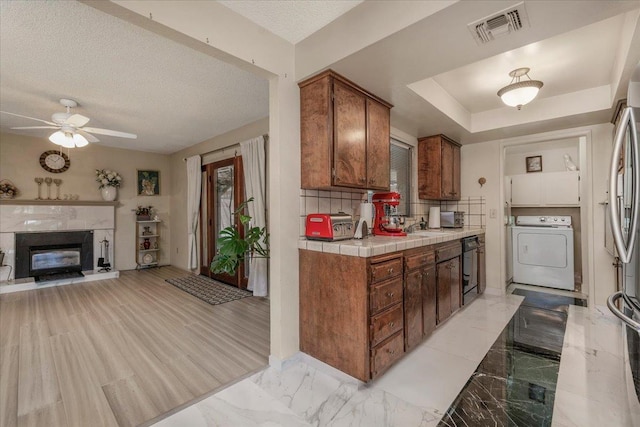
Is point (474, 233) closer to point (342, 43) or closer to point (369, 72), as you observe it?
point (369, 72)

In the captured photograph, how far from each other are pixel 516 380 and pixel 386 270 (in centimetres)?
115

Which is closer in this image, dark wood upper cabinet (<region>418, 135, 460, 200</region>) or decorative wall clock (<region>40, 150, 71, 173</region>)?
dark wood upper cabinet (<region>418, 135, 460, 200</region>)

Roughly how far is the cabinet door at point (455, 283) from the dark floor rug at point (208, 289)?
2603 millimetres

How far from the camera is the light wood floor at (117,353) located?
169cm

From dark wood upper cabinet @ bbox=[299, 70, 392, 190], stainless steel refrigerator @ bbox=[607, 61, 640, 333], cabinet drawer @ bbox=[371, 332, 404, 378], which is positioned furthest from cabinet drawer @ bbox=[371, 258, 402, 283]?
stainless steel refrigerator @ bbox=[607, 61, 640, 333]

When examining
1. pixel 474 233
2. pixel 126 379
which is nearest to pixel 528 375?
pixel 474 233

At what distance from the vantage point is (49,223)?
4.86 m

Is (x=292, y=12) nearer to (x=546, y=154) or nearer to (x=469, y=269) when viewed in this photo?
(x=469, y=269)

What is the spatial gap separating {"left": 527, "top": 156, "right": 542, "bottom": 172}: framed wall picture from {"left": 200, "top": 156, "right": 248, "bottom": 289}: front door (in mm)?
5030

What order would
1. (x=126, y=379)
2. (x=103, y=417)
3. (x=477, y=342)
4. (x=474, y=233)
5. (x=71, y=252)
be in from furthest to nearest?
(x=71, y=252) < (x=474, y=233) < (x=477, y=342) < (x=126, y=379) < (x=103, y=417)

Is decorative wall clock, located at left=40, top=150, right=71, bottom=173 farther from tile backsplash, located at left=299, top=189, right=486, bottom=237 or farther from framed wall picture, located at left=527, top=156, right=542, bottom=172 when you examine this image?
framed wall picture, located at left=527, top=156, right=542, bottom=172

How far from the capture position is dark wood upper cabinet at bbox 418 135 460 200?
3721 millimetres

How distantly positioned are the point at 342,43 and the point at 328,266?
60.2 inches

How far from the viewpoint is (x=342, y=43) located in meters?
1.88
